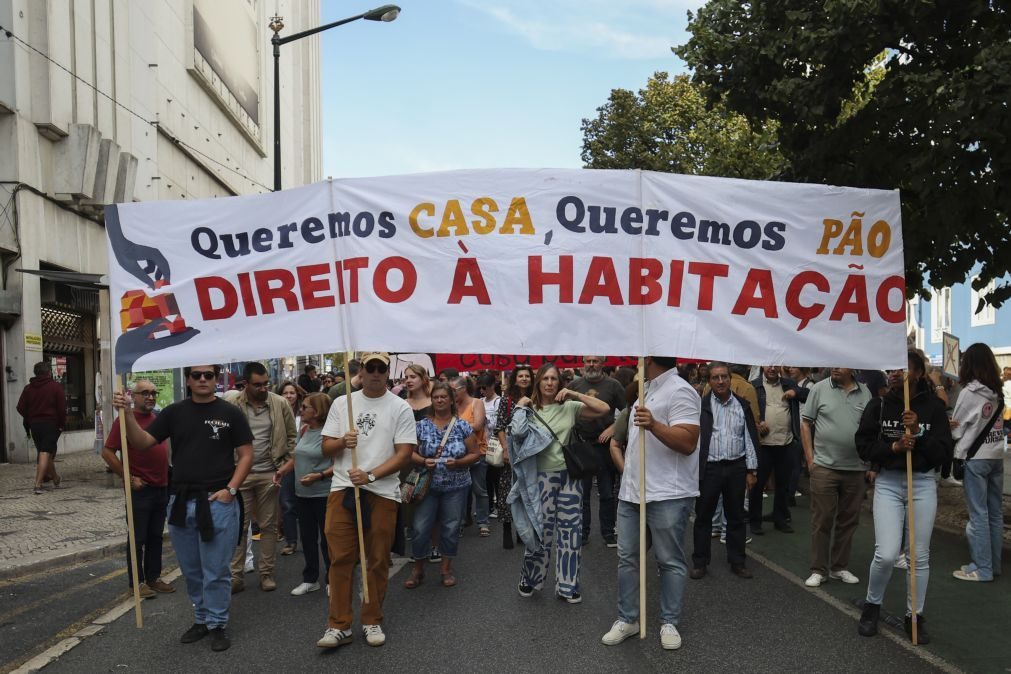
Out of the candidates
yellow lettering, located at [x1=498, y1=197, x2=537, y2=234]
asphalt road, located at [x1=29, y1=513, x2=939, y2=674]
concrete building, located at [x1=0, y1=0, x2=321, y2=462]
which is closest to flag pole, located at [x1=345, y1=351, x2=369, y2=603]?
asphalt road, located at [x1=29, y1=513, x2=939, y2=674]

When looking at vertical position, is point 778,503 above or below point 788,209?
below

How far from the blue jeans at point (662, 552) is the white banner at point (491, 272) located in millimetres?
988

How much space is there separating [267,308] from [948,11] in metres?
7.04

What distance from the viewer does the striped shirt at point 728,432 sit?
830cm

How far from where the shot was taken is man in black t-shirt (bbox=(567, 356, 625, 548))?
354 inches

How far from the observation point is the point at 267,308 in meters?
5.89

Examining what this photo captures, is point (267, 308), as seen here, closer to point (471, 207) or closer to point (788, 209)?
point (471, 207)

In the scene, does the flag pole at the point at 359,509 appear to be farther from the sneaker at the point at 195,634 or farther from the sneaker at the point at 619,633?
the sneaker at the point at 619,633

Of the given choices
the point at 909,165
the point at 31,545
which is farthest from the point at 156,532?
the point at 909,165

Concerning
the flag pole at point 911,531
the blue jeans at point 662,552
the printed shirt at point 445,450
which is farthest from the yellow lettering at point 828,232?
the printed shirt at point 445,450

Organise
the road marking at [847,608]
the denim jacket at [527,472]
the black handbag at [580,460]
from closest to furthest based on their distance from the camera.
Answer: the road marking at [847,608]
the black handbag at [580,460]
the denim jacket at [527,472]

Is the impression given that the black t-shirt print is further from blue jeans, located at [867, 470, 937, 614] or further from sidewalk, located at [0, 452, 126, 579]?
blue jeans, located at [867, 470, 937, 614]

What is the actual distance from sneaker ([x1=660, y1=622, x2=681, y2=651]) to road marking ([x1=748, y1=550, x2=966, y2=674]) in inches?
53.8

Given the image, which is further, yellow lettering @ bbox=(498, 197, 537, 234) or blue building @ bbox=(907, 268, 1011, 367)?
blue building @ bbox=(907, 268, 1011, 367)
